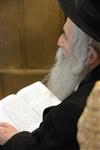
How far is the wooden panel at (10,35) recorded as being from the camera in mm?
2574

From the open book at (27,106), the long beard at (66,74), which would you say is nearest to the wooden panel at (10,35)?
the open book at (27,106)

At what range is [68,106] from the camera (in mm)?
1097

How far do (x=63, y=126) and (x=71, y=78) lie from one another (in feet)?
1.58

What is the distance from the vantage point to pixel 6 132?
1.51m

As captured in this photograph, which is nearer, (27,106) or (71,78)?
(71,78)

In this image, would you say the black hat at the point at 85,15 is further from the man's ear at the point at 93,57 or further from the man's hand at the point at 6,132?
the man's hand at the point at 6,132

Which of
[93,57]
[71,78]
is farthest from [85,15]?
[71,78]

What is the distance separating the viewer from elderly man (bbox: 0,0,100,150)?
3.54ft

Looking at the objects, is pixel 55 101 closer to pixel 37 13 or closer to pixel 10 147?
pixel 10 147

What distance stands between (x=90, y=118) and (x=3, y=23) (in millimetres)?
2226

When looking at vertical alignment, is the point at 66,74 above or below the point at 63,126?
below

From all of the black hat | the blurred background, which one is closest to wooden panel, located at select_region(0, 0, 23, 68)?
the blurred background

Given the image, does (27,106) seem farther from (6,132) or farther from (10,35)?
(10,35)

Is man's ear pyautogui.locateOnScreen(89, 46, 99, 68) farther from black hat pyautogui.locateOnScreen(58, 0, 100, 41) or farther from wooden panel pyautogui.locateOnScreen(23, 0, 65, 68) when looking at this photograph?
wooden panel pyautogui.locateOnScreen(23, 0, 65, 68)
